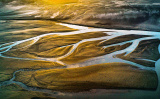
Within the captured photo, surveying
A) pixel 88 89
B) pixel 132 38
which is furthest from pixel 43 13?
pixel 88 89

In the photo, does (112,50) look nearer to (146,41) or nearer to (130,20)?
(146,41)

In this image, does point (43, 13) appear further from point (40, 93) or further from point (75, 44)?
point (40, 93)

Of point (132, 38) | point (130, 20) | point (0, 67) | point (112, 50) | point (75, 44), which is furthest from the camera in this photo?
point (130, 20)

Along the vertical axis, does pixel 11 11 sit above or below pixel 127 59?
above

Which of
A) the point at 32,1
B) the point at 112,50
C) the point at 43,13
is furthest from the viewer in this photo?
the point at 32,1

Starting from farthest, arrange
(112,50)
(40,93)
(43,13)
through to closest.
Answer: (43,13)
(112,50)
(40,93)

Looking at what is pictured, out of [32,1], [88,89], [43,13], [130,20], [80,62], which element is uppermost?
[32,1]

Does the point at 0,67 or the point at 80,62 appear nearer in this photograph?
the point at 0,67

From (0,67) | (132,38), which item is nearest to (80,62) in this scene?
(0,67)

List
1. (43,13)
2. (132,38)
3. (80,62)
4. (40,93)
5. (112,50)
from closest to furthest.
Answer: (40,93) → (80,62) → (112,50) → (132,38) → (43,13)
